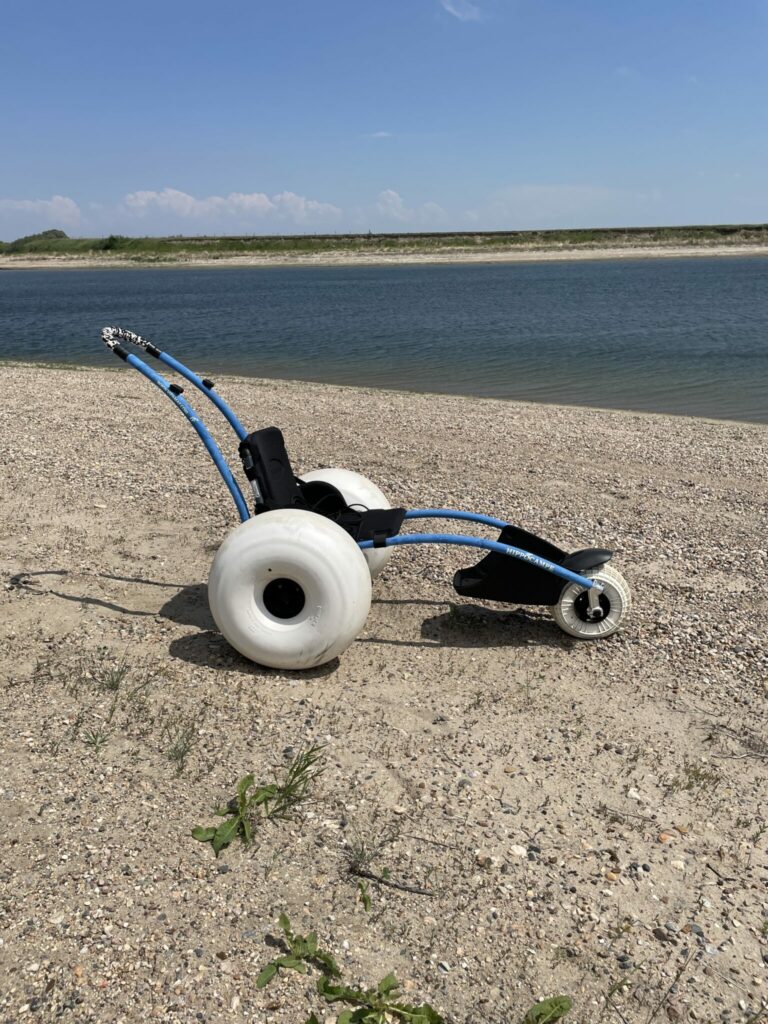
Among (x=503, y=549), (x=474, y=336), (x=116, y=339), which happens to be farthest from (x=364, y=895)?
(x=474, y=336)

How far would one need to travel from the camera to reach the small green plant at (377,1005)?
303 cm

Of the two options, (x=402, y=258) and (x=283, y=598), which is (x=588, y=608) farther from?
(x=402, y=258)

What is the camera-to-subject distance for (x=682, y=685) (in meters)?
5.61

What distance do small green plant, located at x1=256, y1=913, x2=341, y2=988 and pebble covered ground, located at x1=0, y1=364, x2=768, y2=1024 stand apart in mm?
58

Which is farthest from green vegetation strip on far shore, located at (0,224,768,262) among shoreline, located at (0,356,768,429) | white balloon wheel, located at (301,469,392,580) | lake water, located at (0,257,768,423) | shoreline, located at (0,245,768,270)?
white balloon wheel, located at (301,469,392,580)

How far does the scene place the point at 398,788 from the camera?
172 inches

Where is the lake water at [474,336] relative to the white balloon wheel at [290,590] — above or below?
above

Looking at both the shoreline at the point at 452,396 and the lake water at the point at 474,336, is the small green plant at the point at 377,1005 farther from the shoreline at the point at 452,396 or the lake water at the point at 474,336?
the lake water at the point at 474,336

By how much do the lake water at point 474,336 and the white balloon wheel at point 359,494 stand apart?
477 inches

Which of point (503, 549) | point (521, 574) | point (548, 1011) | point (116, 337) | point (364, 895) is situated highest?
point (116, 337)

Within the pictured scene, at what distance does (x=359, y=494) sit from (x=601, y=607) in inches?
82.5

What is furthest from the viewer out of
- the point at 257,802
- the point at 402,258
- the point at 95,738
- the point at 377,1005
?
the point at 402,258

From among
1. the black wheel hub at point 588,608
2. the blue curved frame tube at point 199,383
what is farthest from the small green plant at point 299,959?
the blue curved frame tube at point 199,383

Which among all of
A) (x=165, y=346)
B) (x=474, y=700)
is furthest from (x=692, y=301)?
(x=474, y=700)
